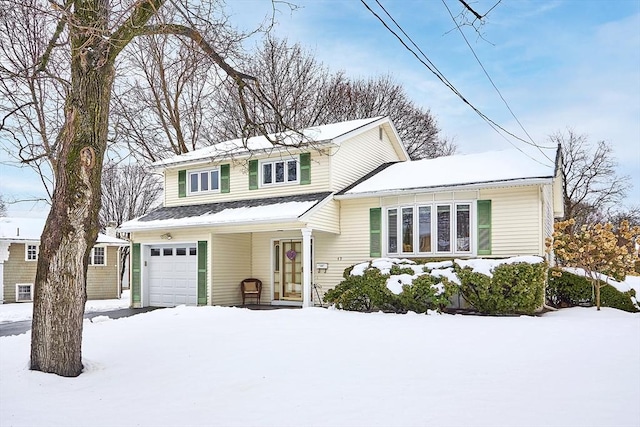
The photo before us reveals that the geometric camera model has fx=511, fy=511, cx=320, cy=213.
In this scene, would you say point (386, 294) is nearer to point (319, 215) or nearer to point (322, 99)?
point (319, 215)

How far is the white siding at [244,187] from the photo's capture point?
48.0ft

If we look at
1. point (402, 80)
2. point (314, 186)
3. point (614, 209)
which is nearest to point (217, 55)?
point (314, 186)

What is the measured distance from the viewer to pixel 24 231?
72.4ft

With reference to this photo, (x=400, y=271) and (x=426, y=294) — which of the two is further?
(x=400, y=271)

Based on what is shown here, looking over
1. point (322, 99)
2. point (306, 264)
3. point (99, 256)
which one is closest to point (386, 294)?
point (306, 264)

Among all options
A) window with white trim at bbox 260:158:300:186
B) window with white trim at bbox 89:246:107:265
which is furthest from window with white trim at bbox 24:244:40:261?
window with white trim at bbox 260:158:300:186

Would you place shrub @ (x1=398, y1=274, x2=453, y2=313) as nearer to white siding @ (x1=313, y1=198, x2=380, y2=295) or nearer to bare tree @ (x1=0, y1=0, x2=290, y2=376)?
white siding @ (x1=313, y1=198, x2=380, y2=295)

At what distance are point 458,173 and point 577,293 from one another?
13.9 feet

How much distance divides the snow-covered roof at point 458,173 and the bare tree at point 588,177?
1691 centimetres

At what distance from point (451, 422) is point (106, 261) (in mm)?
21839

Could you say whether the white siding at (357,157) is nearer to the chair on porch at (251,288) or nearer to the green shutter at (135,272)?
the chair on porch at (251,288)

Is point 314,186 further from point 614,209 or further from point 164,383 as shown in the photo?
point 614,209

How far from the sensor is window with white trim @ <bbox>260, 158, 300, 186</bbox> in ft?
49.5

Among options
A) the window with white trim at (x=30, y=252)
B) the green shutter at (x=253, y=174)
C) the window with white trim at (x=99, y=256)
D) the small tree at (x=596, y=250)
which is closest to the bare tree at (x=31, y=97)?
the green shutter at (x=253, y=174)
